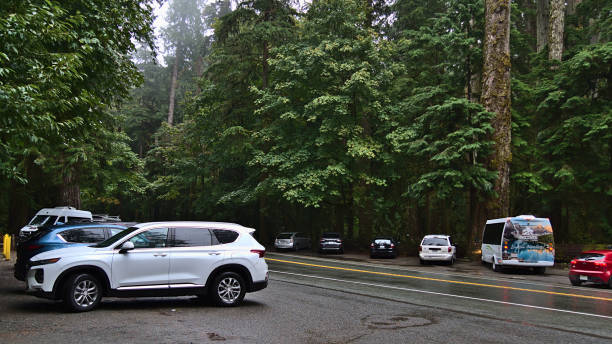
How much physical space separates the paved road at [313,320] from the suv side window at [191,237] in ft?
4.45

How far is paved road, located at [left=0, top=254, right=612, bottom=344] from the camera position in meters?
8.11

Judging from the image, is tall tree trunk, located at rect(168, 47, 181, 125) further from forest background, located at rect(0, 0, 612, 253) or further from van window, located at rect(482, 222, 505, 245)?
van window, located at rect(482, 222, 505, 245)

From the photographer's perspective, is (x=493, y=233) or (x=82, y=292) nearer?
(x=82, y=292)

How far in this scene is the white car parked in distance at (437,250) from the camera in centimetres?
2609

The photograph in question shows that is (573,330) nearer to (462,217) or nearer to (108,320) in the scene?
(108,320)

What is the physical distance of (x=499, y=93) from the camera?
2689 cm

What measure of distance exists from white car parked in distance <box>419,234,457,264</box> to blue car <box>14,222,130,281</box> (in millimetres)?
17568

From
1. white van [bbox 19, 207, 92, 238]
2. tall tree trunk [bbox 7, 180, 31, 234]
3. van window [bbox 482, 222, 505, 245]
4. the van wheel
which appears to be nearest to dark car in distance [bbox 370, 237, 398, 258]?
van window [bbox 482, 222, 505, 245]

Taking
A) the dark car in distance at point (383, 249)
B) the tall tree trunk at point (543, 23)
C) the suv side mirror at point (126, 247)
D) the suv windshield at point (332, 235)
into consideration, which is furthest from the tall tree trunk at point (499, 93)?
the suv side mirror at point (126, 247)

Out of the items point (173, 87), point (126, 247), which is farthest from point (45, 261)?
point (173, 87)

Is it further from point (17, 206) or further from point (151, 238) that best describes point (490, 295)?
point (17, 206)

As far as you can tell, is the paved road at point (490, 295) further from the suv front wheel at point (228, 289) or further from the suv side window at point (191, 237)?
the suv side window at point (191, 237)

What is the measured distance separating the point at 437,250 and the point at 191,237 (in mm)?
18190

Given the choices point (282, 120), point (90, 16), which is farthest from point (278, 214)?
point (90, 16)
